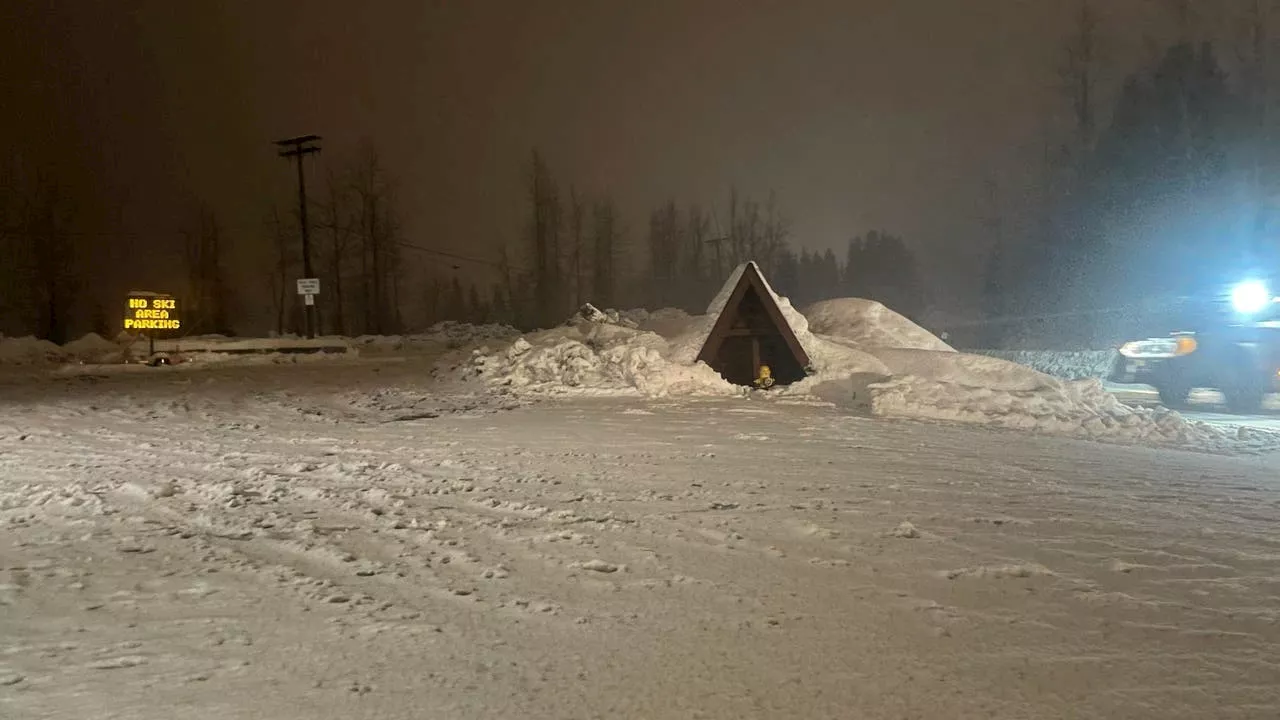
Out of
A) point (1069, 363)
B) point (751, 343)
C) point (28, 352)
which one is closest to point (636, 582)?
point (751, 343)

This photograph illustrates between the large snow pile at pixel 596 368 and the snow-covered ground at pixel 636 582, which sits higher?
the large snow pile at pixel 596 368

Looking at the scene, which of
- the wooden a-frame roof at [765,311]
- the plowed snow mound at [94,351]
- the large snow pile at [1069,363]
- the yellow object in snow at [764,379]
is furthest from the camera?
the plowed snow mound at [94,351]

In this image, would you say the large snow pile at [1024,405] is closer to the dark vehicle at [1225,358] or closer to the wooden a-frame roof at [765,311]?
the wooden a-frame roof at [765,311]

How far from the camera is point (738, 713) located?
4.09 meters

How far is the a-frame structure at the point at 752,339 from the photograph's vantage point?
20094 mm

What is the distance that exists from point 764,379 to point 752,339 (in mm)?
1136

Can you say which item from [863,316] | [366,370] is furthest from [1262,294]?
[366,370]

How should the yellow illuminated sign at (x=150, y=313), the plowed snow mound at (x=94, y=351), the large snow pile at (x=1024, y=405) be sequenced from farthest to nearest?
1. the yellow illuminated sign at (x=150, y=313)
2. the plowed snow mound at (x=94, y=351)
3. the large snow pile at (x=1024, y=405)

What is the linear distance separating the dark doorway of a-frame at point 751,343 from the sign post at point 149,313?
32139 millimetres

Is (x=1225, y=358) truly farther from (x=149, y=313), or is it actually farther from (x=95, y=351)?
(x=95, y=351)

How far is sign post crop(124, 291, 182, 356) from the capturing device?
42094 millimetres

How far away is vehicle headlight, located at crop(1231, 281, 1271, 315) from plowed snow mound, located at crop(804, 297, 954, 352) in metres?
6.58

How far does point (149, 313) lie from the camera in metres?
42.6

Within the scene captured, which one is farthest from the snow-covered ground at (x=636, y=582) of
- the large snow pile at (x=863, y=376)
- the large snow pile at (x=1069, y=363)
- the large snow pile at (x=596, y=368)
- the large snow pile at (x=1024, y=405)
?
the large snow pile at (x=1069, y=363)
